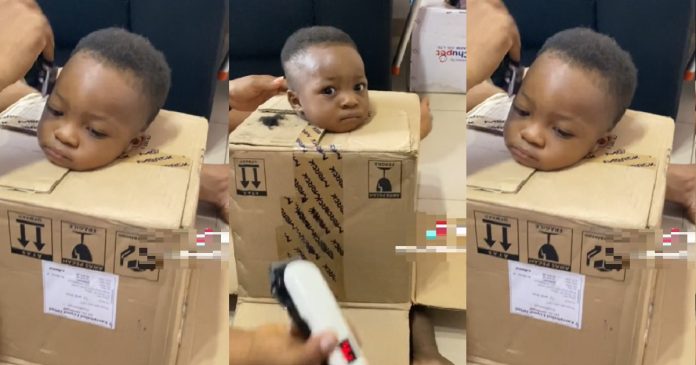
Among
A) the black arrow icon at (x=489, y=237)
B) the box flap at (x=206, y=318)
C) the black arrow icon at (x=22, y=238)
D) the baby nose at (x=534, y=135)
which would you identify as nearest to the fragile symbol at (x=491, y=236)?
the black arrow icon at (x=489, y=237)

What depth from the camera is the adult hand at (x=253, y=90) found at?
717 millimetres

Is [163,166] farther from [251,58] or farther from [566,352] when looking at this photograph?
[566,352]

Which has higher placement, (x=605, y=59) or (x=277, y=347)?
(x=605, y=59)

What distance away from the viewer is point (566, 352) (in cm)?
73

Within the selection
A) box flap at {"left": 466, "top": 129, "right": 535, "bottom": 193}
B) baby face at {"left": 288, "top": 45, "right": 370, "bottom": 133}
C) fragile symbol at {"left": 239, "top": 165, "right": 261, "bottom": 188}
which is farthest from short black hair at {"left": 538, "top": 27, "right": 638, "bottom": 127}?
fragile symbol at {"left": 239, "top": 165, "right": 261, "bottom": 188}

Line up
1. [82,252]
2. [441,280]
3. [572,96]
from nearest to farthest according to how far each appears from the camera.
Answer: [572,96] < [82,252] < [441,280]

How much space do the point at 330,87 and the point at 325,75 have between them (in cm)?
1

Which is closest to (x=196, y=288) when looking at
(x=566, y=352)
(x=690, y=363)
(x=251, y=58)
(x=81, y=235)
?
(x=81, y=235)

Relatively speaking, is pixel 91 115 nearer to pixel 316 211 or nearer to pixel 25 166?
pixel 25 166

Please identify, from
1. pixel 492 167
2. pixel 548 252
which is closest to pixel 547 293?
pixel 548 252

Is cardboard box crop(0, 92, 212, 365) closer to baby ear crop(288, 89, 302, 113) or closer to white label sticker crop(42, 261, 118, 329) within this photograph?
white label sticker crop(42, 261, 118, 329)

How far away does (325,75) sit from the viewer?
2.30 feet

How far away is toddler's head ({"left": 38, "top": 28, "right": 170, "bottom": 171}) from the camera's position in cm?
67

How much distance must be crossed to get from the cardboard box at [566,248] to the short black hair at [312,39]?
17 cm
